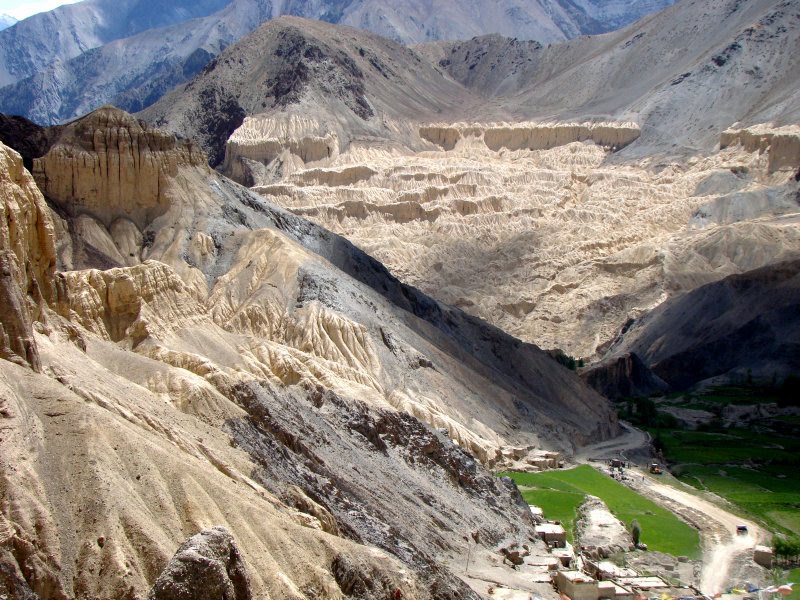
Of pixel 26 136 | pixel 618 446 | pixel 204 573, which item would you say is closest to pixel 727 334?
pixel 618 446

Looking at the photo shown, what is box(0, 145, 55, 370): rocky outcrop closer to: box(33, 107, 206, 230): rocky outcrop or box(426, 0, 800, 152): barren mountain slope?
box(33, 107, 206, 230): rocky outcrop

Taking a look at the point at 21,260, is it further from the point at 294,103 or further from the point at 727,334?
the point at 294,103

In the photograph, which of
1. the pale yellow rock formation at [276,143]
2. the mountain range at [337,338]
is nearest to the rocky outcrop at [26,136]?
the mountain range at [337,338]

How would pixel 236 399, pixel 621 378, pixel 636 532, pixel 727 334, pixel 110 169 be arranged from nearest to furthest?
1. pixel 236 399
2. pixel 636 532
3. pixel 110 169
4. pixel 621 378
5. pixel 727 334

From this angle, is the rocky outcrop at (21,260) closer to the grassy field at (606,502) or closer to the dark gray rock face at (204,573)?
the dark gray rock face at (204,573)

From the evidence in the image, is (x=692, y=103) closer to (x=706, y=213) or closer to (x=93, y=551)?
(x=706, y=213)
